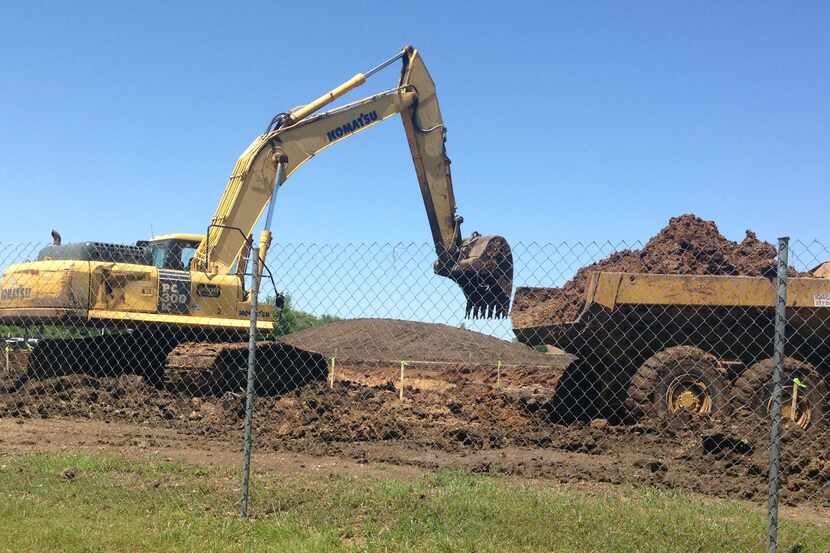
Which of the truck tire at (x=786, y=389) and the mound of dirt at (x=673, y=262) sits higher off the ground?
the mound of dirt at (x=673, y=262)

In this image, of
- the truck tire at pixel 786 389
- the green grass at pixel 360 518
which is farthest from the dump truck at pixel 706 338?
the green grass at pixel 360 518

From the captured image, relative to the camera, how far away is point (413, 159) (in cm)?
1834

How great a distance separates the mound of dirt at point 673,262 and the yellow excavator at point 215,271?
1053 mm

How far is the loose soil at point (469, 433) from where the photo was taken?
8.70 meters

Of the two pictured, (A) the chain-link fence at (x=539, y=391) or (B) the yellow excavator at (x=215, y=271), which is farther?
(B) the yellow excavator at (x=215, y=271)

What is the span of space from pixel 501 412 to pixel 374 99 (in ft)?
24.5

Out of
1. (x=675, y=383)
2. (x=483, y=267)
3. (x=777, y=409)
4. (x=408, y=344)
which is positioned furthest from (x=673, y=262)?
(x=408, y=344)

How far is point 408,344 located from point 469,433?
23.1m

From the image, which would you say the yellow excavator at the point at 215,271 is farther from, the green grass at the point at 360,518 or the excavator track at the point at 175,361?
the green grass at the point at 360,518

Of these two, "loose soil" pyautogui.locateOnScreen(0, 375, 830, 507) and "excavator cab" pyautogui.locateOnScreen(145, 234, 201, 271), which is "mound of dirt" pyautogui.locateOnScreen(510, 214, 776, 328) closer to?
"loose soil" pyautogui.locateOnScreen(0, 375, 830, 507)

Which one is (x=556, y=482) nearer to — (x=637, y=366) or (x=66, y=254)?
(x=637, y=366)

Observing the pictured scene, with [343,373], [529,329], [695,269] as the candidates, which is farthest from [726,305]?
[343,373]

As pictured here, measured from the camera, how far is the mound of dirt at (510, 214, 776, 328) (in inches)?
455

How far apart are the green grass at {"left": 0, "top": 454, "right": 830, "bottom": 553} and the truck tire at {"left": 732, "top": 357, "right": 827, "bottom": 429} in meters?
3.61
